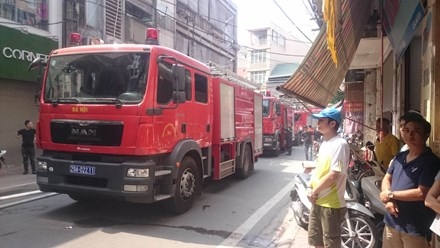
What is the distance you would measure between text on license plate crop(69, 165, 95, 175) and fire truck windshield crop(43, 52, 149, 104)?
962 millimetres

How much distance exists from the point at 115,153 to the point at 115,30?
464 inches

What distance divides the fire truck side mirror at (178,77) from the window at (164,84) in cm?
14

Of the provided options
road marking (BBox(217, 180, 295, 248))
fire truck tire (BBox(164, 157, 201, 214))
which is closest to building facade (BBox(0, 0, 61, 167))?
fire truck tire (BBox(164, 157, 201, 214))

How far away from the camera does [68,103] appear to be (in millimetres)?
5836

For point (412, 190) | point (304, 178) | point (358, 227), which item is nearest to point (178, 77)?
point (304, 178)

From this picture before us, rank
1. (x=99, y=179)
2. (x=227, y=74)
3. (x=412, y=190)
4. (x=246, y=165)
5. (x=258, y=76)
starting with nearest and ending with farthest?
(x=412, y=190)
(x=99, y=179)
(x=227, y=74)
(x=246, y=165)
(x=258, y=76)

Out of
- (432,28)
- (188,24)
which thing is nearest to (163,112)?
(432,28)

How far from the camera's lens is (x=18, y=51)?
11805mm

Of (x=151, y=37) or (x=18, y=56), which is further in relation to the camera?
(x=18, y=56)

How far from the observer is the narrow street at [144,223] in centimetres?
503

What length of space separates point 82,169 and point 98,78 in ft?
4.49

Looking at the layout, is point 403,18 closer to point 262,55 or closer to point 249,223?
point 249,223

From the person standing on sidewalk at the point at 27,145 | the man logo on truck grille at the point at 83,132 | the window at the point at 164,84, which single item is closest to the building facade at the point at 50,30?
the person standing on sidewalk at the point at 27,145

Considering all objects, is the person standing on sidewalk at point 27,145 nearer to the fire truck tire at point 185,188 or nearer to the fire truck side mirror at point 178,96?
the fire truck tire at point 185,188
